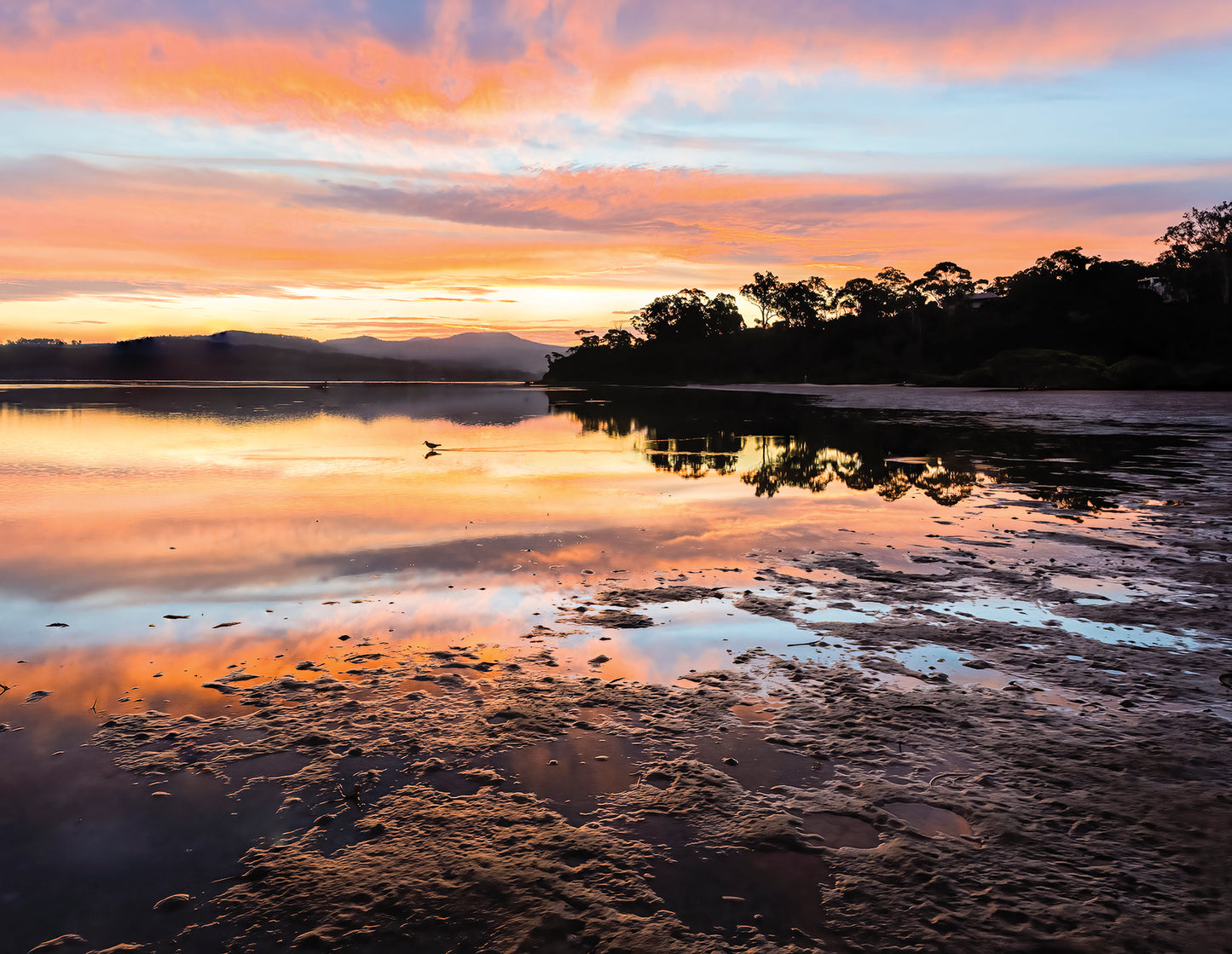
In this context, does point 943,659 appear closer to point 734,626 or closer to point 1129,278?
point 734,626

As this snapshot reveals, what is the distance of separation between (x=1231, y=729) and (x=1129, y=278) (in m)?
133

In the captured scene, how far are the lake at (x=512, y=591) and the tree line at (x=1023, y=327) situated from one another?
79.7 m

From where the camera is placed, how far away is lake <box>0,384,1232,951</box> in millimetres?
4996

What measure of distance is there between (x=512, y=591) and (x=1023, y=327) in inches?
5200

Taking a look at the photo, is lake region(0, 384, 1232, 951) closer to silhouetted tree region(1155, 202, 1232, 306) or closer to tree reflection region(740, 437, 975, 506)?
tree reflection region(740, 437, 975, 506)

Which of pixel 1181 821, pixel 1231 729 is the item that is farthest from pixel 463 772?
pixel 1231 729

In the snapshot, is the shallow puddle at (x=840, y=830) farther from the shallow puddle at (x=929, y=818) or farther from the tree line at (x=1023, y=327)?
the tree line at (x=1023, y=327)

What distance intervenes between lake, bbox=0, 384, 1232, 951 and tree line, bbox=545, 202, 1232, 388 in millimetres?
79681

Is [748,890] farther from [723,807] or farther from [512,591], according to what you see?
[512,591]

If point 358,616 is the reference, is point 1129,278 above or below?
above

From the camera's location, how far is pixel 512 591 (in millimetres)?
9633

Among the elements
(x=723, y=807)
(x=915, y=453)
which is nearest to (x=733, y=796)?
(x=723, y=807)

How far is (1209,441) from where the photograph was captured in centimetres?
2798

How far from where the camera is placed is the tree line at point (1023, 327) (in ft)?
304
